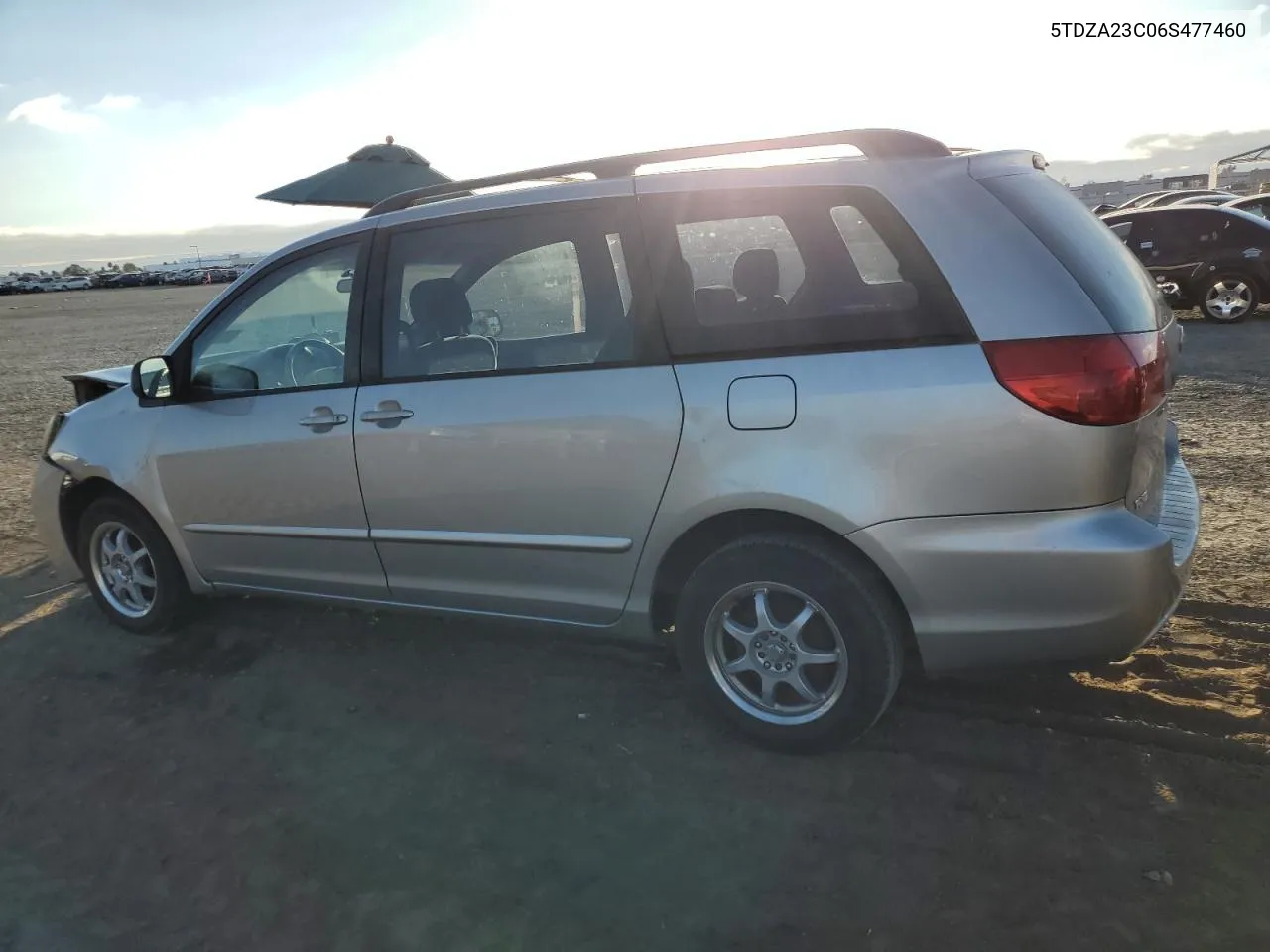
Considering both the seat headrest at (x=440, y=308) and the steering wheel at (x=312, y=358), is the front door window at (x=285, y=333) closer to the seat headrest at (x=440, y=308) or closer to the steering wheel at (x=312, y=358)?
the steering wheel at (x=312, y=358)

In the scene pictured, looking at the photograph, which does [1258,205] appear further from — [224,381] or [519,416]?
[224,381]

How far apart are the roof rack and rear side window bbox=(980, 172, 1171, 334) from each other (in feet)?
0.83

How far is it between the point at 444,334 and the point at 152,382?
1456mm

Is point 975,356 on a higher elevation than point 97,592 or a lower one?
higher

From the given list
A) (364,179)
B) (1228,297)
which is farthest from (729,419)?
(1228,297)

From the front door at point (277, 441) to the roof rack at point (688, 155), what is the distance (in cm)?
41

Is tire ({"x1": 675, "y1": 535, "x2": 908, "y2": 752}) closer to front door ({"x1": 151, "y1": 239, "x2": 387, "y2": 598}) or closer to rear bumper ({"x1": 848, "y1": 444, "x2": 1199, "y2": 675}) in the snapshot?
rear bumper ({"x1": 848, "y1": 444, "x2": 1199, "y2": 675})

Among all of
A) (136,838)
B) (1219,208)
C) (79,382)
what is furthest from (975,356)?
(1219,208)

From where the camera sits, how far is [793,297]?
9.66 ft

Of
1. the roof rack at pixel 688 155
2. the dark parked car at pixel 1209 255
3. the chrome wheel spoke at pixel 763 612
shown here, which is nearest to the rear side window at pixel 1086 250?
the roof rack at pixel 688 155

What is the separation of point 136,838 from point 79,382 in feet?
10.0

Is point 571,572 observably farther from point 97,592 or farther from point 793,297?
point 97,592

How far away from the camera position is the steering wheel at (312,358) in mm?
3609

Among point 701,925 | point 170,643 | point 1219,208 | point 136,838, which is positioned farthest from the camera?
point 1219,208
